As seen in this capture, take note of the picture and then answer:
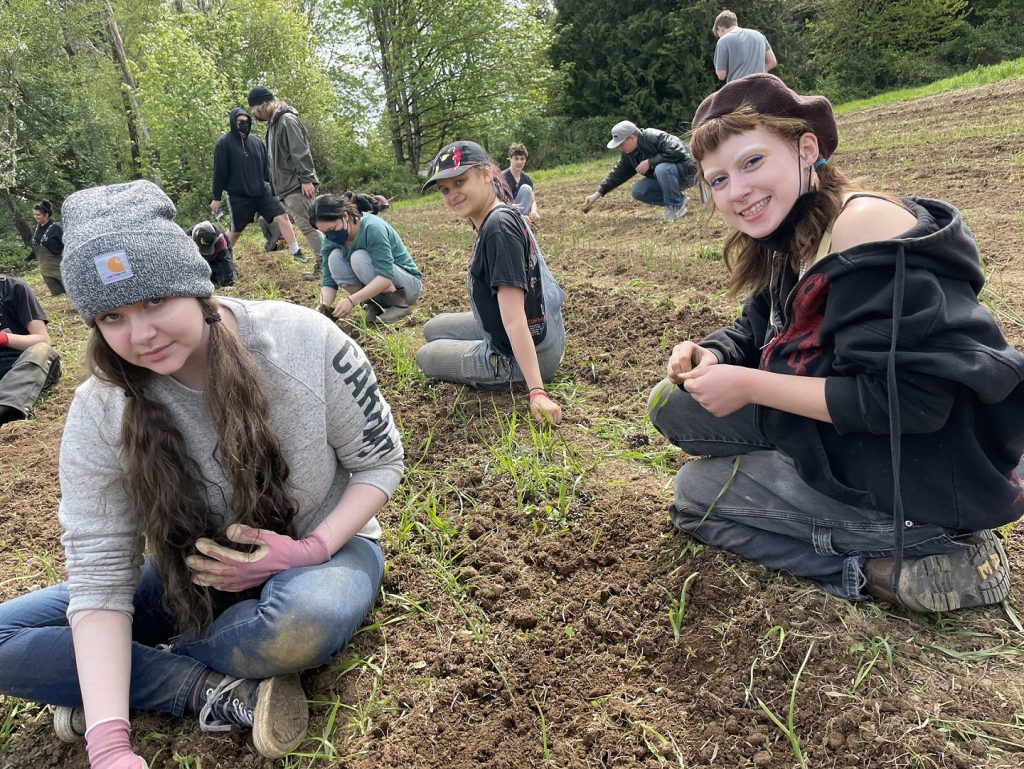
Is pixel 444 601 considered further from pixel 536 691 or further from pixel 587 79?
pixel 587 79

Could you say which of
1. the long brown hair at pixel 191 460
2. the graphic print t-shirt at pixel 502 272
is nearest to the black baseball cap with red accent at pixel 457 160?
the graphic print t-shirt at pixel 502 272

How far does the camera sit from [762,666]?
1.53 metres

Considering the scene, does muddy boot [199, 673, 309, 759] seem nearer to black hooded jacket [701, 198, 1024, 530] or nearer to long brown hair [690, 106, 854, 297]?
black hooded jacket [701, 198, 1024, 530]

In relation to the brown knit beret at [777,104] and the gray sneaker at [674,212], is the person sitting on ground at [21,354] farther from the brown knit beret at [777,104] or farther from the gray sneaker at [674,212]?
the gray sneaker at [674,212]

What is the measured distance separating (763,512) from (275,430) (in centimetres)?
135

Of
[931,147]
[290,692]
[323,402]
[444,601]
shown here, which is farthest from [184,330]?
[931,147]

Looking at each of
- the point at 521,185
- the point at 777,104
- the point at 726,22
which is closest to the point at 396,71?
the point at 521,185

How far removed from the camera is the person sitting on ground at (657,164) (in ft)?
21.4

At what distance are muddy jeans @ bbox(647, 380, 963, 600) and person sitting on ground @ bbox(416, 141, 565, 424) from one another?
69cm

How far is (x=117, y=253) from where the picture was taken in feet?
4.36

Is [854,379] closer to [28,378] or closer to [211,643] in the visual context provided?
[211,643]

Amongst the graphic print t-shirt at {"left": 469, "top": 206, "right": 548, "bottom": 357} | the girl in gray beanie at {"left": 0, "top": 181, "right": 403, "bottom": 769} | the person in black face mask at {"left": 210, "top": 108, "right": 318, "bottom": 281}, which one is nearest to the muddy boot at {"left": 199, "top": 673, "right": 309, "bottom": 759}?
the girl in gray beanie at {"left": 0, "top": 181, "right": 403, "bottom": 769}

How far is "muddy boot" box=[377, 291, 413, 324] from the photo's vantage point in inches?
174

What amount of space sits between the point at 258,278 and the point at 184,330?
18.0 ft
